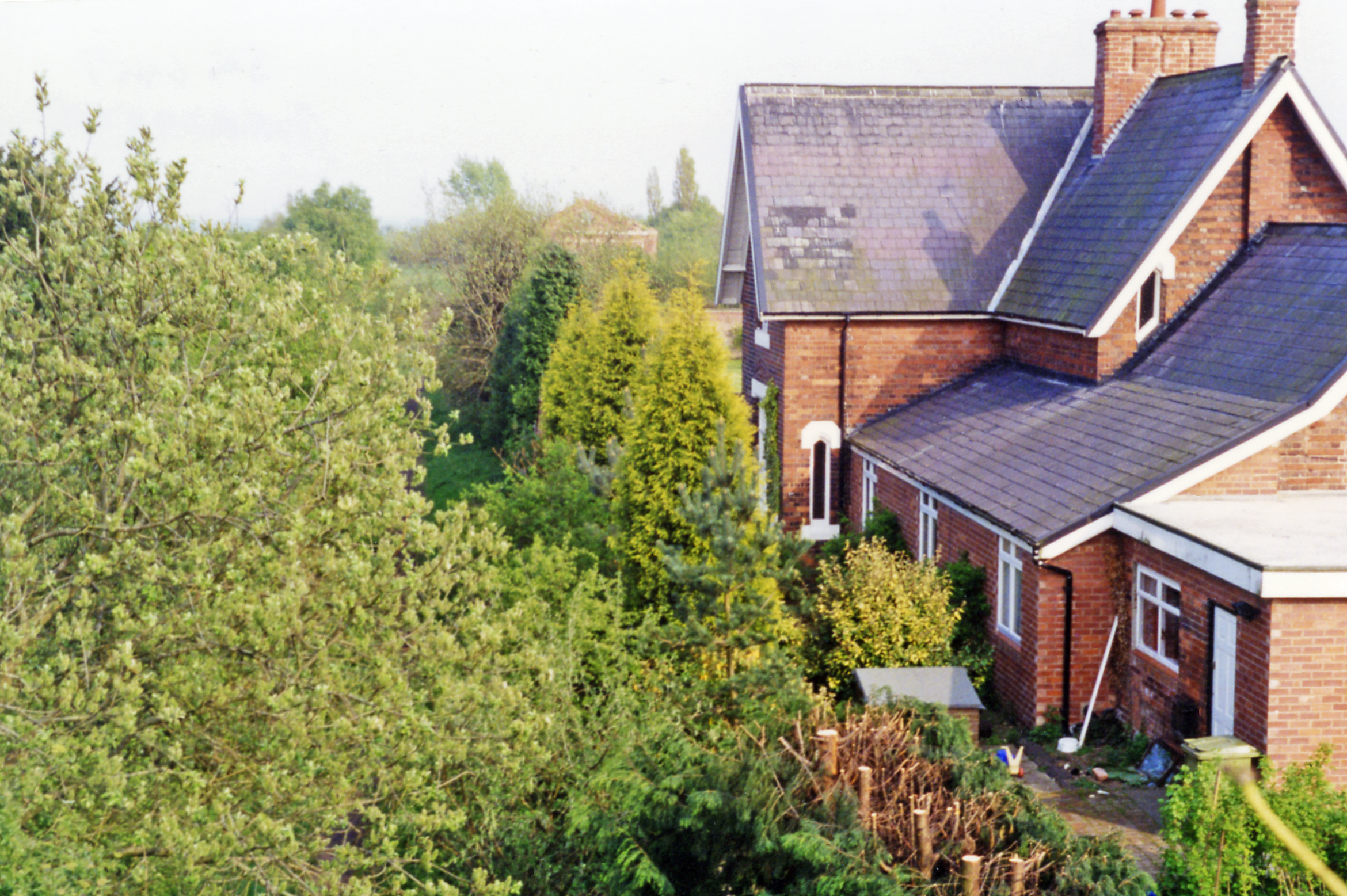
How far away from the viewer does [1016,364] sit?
838 inches

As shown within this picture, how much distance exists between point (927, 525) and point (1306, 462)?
5636 mm

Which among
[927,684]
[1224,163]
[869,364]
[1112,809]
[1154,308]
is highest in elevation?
[1224,163]

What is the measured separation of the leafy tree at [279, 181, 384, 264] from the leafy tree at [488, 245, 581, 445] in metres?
37.7

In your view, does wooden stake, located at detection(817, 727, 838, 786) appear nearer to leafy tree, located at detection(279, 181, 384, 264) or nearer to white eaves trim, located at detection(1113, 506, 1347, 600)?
white eaves trim, located at detection(1113, 506, 1347, 600)

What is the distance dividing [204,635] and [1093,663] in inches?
413

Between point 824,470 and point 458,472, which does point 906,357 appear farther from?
point 458,472

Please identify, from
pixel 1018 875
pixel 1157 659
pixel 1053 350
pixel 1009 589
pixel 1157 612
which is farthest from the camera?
pixel 1053 350

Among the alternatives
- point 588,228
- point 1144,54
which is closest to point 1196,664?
point 1144,54

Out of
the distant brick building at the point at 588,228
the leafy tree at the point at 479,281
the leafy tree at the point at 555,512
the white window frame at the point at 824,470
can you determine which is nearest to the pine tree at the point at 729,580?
the leafy tree at the point at 555,512

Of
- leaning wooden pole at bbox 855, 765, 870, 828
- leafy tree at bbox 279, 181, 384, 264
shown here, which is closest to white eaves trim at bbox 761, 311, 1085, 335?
leaning wooden pole at bbox 855, 765, 870, 828

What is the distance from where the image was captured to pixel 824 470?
22328 millimetres

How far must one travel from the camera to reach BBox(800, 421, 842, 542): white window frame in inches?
867

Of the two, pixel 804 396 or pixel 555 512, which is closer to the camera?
pixel 555 512

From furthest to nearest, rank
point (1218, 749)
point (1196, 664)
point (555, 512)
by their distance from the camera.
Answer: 1. point (555, 512)
2. point (1196, 664)
3. point (1218, 749)
